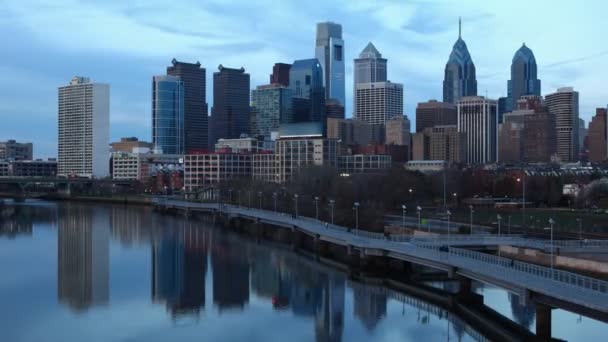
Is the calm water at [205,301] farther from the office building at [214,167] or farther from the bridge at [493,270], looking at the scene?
the office building at [214,167]

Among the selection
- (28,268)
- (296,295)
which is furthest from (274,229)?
(296,295)

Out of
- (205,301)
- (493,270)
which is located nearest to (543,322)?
(493,270)

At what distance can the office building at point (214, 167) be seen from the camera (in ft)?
487

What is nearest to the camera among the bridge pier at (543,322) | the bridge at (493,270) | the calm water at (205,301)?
the bridge at (493,270)

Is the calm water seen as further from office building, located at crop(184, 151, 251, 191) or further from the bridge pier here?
office building, located at crop(184, 151, 251, 191)

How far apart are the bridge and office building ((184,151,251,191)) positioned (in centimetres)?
8274

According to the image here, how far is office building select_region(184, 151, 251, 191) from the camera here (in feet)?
487

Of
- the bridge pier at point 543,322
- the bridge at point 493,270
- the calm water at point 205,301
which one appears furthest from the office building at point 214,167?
the bridge pier at point 543,322

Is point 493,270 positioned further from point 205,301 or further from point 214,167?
point 214,167

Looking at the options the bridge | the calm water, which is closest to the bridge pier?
the bridge

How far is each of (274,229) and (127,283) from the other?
3360cm

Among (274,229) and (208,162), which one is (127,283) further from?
(208,162)

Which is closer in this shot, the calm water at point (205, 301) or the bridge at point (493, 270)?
the bridge at point (493, 270)

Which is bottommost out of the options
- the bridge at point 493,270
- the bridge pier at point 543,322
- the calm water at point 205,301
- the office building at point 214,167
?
the calm water at point 205,301
